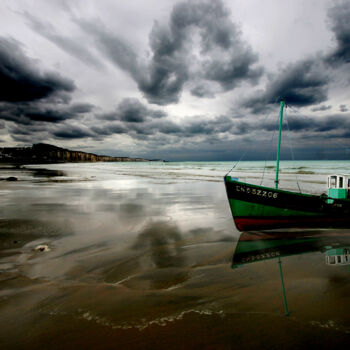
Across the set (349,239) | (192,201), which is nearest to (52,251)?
(192,201)

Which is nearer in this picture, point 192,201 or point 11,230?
point 11,230

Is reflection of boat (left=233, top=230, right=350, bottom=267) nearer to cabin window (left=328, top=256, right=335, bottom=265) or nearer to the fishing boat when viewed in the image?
cabin window (left=328, top=256, right=335, bottom=265)

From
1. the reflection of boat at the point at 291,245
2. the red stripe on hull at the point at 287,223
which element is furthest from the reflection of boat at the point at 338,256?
the red stripe on hull at the point at 287,223

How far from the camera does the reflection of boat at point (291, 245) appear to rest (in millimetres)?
6898

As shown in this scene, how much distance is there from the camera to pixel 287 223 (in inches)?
396

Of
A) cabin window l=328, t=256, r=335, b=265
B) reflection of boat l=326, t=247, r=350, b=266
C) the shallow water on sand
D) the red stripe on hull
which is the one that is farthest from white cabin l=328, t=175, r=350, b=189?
cabin window l=328, t=256, r=335, b=265

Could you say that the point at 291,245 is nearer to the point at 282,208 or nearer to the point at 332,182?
the point at 282,208

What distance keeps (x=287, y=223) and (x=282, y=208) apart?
858 millimetres

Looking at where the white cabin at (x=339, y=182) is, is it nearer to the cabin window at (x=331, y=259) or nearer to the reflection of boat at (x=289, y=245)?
the reflection of boat at (x=289, y=245)

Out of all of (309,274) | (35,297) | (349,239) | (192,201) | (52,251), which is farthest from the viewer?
(192,201)

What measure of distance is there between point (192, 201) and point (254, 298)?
38.0 feet

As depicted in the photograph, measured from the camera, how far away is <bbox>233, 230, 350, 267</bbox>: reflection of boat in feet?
22.6

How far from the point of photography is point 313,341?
11.1 feet

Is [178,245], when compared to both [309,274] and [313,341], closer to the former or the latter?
[309,274]
